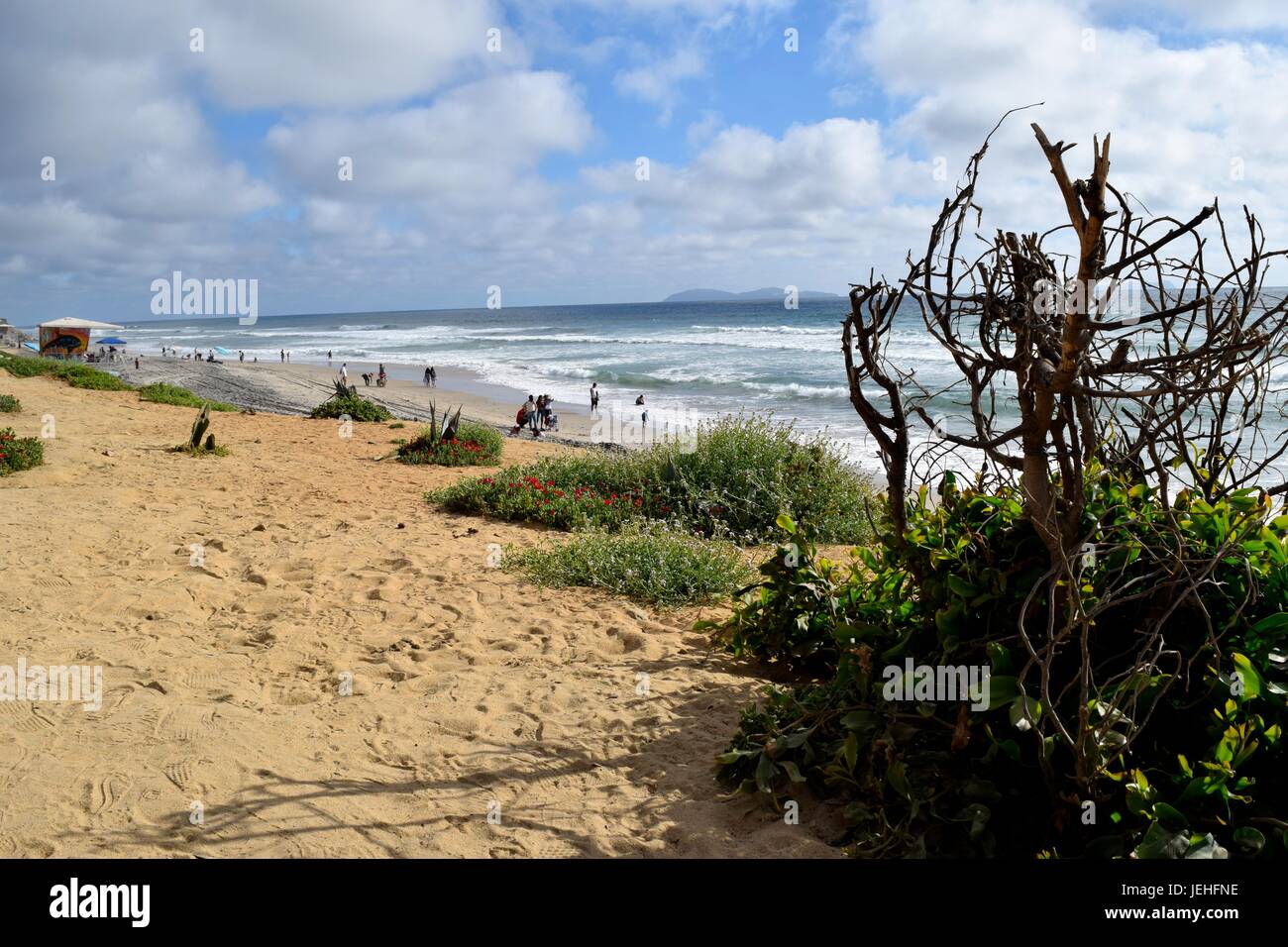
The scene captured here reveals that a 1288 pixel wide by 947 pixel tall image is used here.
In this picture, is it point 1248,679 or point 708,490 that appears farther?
point 708,490

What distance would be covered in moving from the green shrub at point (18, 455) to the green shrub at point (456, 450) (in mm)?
4203

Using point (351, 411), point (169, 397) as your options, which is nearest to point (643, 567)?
point (351, 411)

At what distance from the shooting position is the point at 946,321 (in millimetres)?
2605

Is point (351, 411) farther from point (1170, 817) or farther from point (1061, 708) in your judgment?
point (1170, 817)

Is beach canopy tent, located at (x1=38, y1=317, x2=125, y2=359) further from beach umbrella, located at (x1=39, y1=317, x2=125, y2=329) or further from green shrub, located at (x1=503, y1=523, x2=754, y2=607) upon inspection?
green shrub, located at (x1=503, y1=523, x2=754, y2=607)

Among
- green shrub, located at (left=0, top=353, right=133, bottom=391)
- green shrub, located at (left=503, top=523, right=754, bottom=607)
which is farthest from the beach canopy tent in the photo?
green shrub, located at (left=503, top=523, right=754, bottom=607)

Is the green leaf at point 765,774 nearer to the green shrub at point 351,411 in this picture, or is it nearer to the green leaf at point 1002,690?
the green leaf at point 1002,690

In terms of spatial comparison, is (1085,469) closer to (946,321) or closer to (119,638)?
(946,321)

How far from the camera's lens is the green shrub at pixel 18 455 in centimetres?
911

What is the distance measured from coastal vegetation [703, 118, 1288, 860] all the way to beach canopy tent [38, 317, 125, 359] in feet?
142

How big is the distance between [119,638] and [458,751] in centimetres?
234

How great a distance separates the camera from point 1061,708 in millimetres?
2781

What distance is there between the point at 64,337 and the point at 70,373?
2181 centimetres
